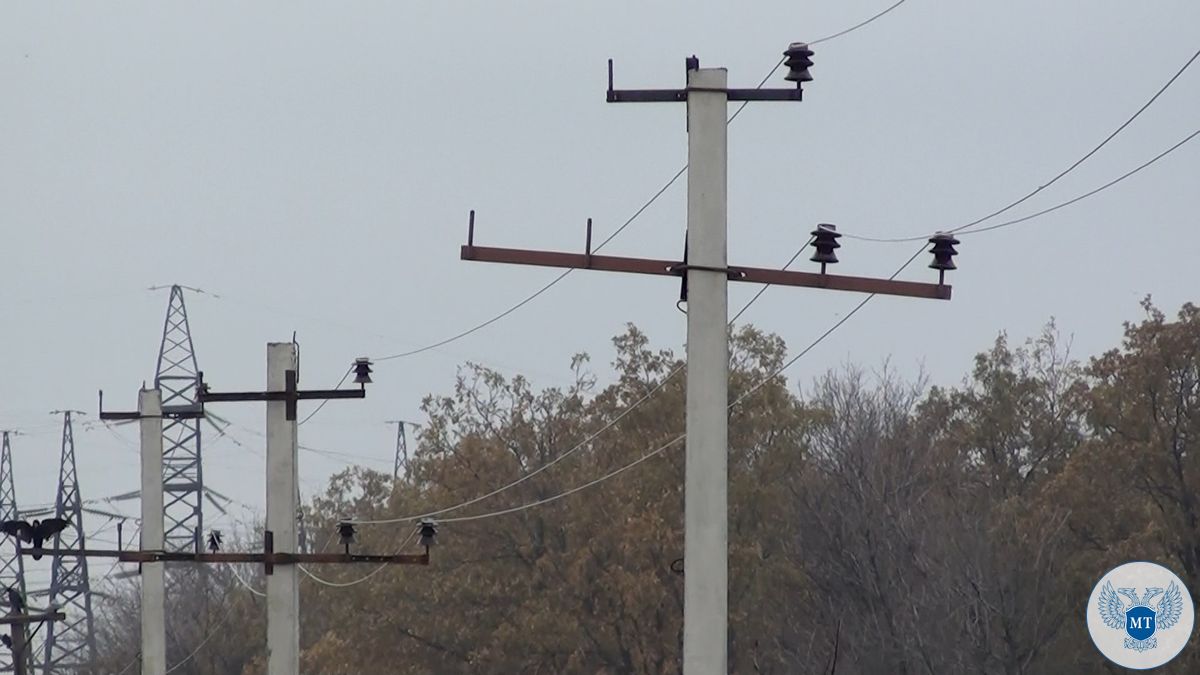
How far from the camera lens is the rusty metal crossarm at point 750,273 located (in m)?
17.8

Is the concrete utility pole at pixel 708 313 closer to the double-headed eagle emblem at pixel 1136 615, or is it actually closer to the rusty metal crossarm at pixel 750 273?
the rusty metal crossarm at pixel 750 273

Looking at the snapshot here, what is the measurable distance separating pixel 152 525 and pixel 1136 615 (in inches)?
585

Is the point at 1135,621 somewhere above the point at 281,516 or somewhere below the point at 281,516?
below

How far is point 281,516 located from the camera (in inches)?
1024

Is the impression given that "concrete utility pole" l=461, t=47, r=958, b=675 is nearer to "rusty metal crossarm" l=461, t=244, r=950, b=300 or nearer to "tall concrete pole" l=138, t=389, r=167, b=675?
"rusty metal crossarm" l=461, t=244, r=950, b=300

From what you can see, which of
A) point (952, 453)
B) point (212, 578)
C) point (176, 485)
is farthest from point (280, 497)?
point (212, 578)

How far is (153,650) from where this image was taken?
34656 mm

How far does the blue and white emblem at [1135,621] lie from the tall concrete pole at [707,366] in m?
12.1

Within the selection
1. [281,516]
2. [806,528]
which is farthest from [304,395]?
[806,528]

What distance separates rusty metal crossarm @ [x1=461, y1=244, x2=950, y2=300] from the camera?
17.8 m

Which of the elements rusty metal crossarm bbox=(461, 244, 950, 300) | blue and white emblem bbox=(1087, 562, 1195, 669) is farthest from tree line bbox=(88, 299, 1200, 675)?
rusty metal crossarm bbox=(461, 244, 950, 300)

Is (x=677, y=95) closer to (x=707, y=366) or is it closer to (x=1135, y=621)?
(x=707, y=366)

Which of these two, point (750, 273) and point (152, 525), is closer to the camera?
point (750, 273)

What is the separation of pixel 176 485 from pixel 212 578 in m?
13.2
